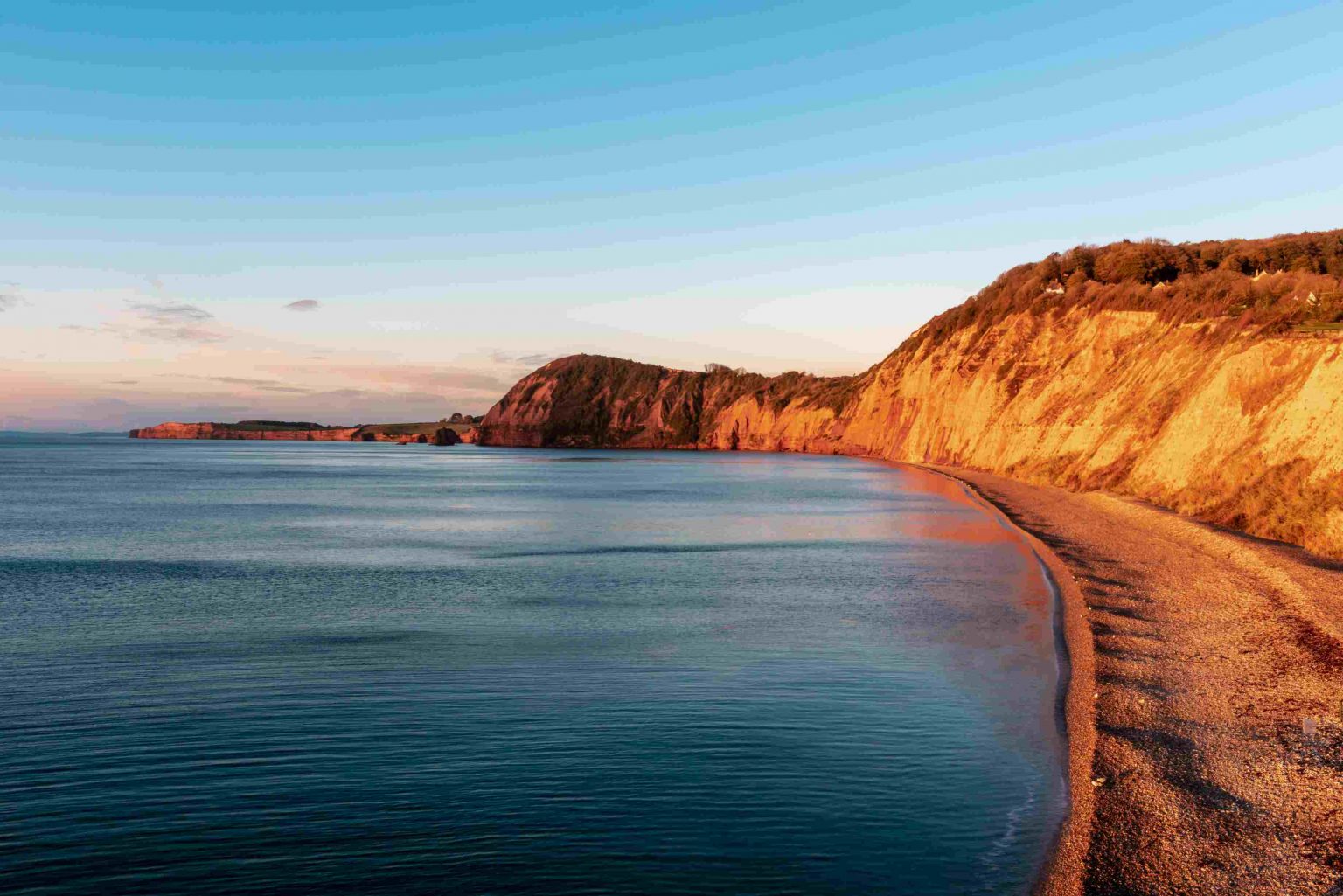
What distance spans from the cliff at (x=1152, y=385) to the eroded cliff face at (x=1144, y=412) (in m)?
0.10

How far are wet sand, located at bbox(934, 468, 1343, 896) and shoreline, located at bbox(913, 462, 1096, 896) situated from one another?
0.03 meters

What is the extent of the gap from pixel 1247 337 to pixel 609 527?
27458 mm

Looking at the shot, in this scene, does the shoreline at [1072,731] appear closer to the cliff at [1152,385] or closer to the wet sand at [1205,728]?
the wet sand at [1205,728]

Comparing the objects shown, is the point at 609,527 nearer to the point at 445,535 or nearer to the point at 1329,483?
the point at 445,535

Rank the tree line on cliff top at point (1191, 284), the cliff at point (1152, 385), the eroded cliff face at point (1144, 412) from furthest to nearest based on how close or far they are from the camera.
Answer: the tree line on cliff top at point (1191, 284), the cliff at point (1152, 385), the eroded cliff face at point (1144, 412)

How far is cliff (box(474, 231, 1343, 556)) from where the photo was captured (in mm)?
30078

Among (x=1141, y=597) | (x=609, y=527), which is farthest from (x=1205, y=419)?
(x=609, y=527)

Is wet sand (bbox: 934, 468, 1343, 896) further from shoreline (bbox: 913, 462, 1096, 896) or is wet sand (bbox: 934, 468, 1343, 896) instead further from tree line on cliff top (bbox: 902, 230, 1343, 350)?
tree line on cliff top (bbox: 902, 230, 1343, 350)

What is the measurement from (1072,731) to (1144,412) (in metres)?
40.7

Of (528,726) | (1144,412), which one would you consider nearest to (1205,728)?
(528,726)

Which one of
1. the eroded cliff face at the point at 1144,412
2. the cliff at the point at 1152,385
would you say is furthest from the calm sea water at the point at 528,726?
the cliff at the point at 1152,385

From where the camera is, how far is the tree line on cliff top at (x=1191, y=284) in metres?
46.1

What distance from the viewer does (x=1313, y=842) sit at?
8.47 m

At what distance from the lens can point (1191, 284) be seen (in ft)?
206
